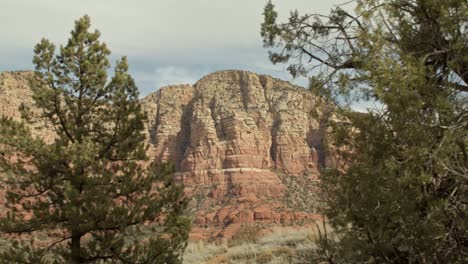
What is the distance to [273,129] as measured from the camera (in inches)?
3959

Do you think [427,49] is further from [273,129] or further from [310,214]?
[273,129]

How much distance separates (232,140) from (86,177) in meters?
84.4

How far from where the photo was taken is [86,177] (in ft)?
34.0

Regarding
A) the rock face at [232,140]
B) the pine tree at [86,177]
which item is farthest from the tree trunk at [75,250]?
the rock face at [232,140]

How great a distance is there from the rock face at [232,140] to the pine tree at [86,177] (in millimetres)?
63799

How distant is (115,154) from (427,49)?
8207mm

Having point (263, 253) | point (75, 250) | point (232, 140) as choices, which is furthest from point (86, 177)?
point (232, 140)

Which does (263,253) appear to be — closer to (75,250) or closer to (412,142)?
(75,250)

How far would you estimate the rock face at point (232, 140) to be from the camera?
279 ft

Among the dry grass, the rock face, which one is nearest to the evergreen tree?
the dry grass

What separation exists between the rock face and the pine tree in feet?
209

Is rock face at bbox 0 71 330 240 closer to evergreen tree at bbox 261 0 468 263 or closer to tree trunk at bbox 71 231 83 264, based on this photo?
tree trunk at bbox 71 231 83 264

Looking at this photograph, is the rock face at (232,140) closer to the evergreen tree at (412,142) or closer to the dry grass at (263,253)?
the dry grass at (263,253)

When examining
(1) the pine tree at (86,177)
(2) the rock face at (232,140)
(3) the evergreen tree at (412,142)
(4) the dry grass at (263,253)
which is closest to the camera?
(3) the evergreen tree at (412,142)
